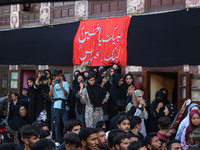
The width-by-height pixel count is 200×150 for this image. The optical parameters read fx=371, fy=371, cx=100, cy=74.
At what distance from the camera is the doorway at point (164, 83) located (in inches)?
381

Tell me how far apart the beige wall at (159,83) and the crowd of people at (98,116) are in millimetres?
999

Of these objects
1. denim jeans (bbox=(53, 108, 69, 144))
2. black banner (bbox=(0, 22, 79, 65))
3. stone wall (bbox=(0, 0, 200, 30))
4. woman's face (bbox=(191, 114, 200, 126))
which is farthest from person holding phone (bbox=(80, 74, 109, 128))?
black banner (bbox=(0, 22, 79, 65))

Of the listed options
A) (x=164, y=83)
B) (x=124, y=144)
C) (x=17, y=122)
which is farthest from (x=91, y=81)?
(x=124, y=144)

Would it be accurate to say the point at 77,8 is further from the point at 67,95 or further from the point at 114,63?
the point at 67,95

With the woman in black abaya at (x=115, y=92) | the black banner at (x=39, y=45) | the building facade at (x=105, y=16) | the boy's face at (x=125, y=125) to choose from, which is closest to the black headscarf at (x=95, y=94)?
the woman in black abaya at (x=115, y=92)

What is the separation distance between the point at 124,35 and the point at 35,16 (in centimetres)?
523

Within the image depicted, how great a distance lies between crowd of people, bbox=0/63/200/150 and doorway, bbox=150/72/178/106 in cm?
101

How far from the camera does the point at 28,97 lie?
31.3 feet

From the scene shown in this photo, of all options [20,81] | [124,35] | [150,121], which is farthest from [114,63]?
[20,81]

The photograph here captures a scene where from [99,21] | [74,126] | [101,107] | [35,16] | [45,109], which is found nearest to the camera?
[74,126]

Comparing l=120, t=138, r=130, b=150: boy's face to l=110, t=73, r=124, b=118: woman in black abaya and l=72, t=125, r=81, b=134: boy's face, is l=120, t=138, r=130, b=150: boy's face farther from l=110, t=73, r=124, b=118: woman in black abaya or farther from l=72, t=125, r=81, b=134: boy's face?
l=110, t=73, r=124, b=118: woman in black abaya

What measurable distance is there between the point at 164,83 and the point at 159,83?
0.75ft

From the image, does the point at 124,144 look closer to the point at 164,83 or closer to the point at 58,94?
the point at 58,94

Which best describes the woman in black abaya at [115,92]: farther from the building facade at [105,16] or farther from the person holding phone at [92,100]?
the building facade at [105,16]
